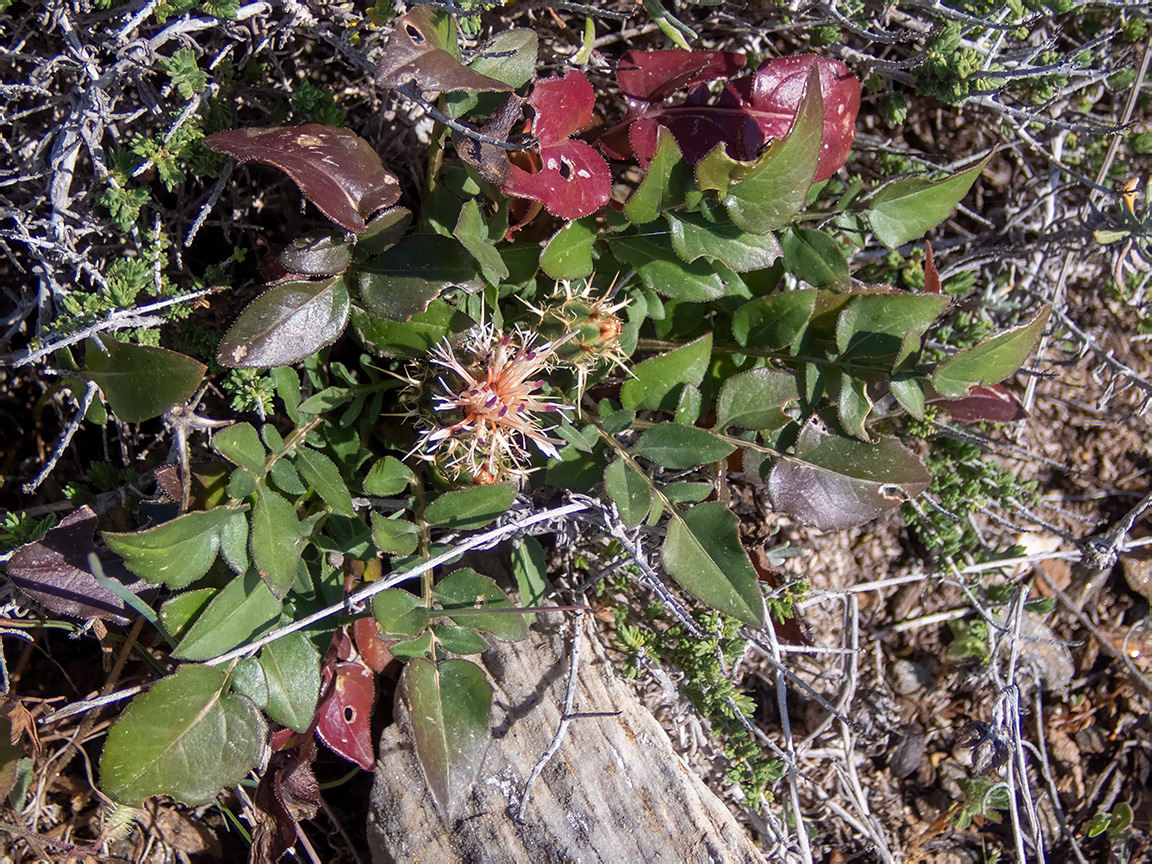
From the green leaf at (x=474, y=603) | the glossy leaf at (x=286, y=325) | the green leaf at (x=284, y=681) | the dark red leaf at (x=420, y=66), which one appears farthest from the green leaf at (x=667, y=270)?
the green leaf at (x=284, y=681)

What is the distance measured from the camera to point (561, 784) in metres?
2.02

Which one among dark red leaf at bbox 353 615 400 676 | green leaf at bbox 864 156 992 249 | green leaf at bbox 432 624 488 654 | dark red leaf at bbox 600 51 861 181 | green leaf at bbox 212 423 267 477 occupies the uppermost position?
dark red leaf at bbox 600 51 861 181

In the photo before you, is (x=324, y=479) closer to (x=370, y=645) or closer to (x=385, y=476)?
(x=385, y=476)

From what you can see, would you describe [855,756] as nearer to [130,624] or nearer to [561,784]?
[561,784]

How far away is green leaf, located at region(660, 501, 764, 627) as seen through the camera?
5.51 ft

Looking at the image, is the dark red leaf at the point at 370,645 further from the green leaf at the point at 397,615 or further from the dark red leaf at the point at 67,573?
the dark red leaf at the point at 67,573

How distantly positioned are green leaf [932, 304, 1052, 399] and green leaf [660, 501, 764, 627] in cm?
55

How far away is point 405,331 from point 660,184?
0.65m

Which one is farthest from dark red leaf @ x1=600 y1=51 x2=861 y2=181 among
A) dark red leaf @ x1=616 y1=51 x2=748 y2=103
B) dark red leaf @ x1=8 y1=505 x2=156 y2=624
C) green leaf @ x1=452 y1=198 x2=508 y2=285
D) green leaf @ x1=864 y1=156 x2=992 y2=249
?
dark red leaf @ x1=8 y1=505 x2=156 y2=624

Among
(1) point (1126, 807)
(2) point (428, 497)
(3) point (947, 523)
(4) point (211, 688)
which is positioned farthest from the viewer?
(1) point (1126, 807)

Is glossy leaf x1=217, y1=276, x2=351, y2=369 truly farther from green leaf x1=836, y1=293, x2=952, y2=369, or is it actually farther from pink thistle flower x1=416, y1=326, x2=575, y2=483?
green leaf x1=836, y1=293, x2=952, y2=369

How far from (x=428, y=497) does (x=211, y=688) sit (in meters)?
0.64

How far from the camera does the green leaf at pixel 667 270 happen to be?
1842mm

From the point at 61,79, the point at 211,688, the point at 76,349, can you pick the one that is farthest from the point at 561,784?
the point at 61,79
